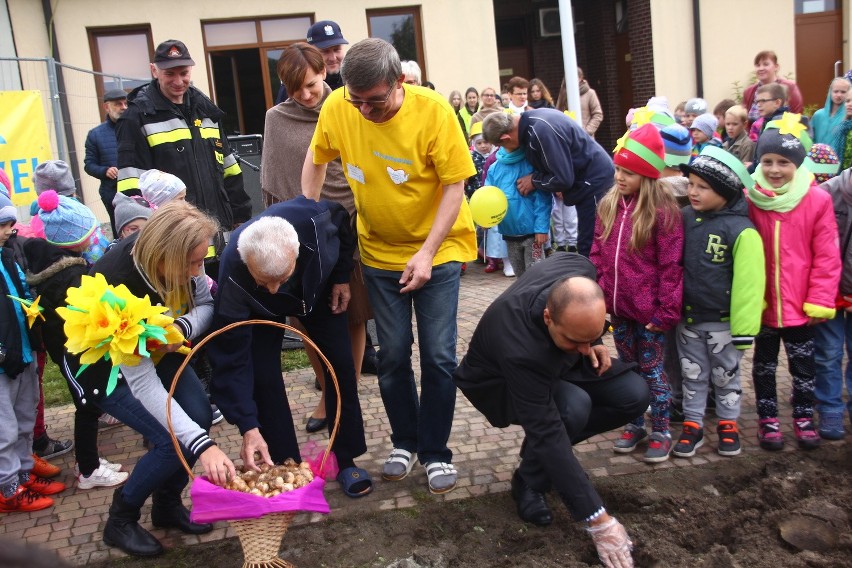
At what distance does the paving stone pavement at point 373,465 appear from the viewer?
157 inches

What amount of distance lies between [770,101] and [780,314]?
3788mm

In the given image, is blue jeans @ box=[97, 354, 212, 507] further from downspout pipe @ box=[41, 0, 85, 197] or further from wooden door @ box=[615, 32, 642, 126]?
wooden door @ box=[615, 32, 642, 126]

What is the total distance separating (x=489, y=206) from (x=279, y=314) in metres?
3.17

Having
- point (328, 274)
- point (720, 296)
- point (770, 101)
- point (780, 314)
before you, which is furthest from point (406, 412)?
point (770, 101)

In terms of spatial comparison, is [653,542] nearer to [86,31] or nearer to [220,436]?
[220,436]

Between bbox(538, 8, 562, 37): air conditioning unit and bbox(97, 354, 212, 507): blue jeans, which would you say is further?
bbox(538, 8, 562, 37): air conditioning unit

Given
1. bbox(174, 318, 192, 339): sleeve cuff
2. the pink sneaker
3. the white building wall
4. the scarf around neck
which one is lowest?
the pink sneaker

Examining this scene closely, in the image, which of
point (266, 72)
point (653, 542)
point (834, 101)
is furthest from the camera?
point (266, 72)

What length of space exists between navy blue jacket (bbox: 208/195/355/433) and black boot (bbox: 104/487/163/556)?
26.3 inches

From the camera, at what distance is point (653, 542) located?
11.4 feet

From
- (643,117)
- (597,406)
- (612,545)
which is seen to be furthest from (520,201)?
(612,545)

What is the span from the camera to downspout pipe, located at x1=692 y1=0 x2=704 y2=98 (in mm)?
14344

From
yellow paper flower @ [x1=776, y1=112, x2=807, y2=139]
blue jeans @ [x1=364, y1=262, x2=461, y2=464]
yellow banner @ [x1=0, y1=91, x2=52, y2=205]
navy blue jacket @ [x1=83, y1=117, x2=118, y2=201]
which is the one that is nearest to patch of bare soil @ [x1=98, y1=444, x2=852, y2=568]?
blue jeans @ [x1=364, y1=262, x2=461, y2=464]

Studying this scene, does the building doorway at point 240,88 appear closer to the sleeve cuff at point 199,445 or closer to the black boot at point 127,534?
the black boot at point 127,534
